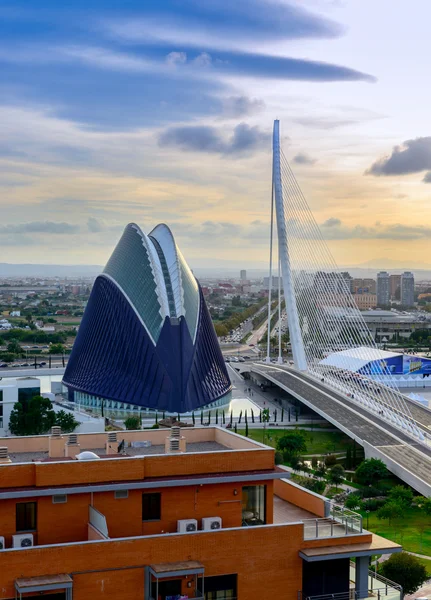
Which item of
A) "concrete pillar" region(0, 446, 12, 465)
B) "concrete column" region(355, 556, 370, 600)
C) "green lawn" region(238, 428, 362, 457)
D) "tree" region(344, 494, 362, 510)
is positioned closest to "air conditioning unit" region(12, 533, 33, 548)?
"concrete pillar" region(0, 446, 12, 465)

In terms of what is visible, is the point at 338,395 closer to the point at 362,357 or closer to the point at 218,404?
the point at 218,404

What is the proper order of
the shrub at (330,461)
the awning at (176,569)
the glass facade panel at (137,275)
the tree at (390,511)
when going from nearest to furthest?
the awning at (176,569) → the tree at (390,511) → the shrub at (330,461) → the glass facade panel at (137,275)

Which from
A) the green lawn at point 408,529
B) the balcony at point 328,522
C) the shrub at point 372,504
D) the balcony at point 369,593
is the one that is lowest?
the green lawn at point 408,529

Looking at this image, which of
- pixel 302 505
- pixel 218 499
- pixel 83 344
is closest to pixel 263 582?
pixel 218 499

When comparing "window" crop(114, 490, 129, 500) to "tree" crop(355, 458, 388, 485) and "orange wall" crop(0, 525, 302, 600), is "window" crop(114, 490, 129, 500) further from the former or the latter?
"tree" crop(355, 458, 388, 485)

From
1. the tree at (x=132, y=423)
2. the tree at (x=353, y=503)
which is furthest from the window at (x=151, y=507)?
the tree at (x=132, y=423)

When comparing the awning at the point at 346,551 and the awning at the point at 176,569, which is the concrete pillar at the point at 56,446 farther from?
the awning at the point at 346,551
